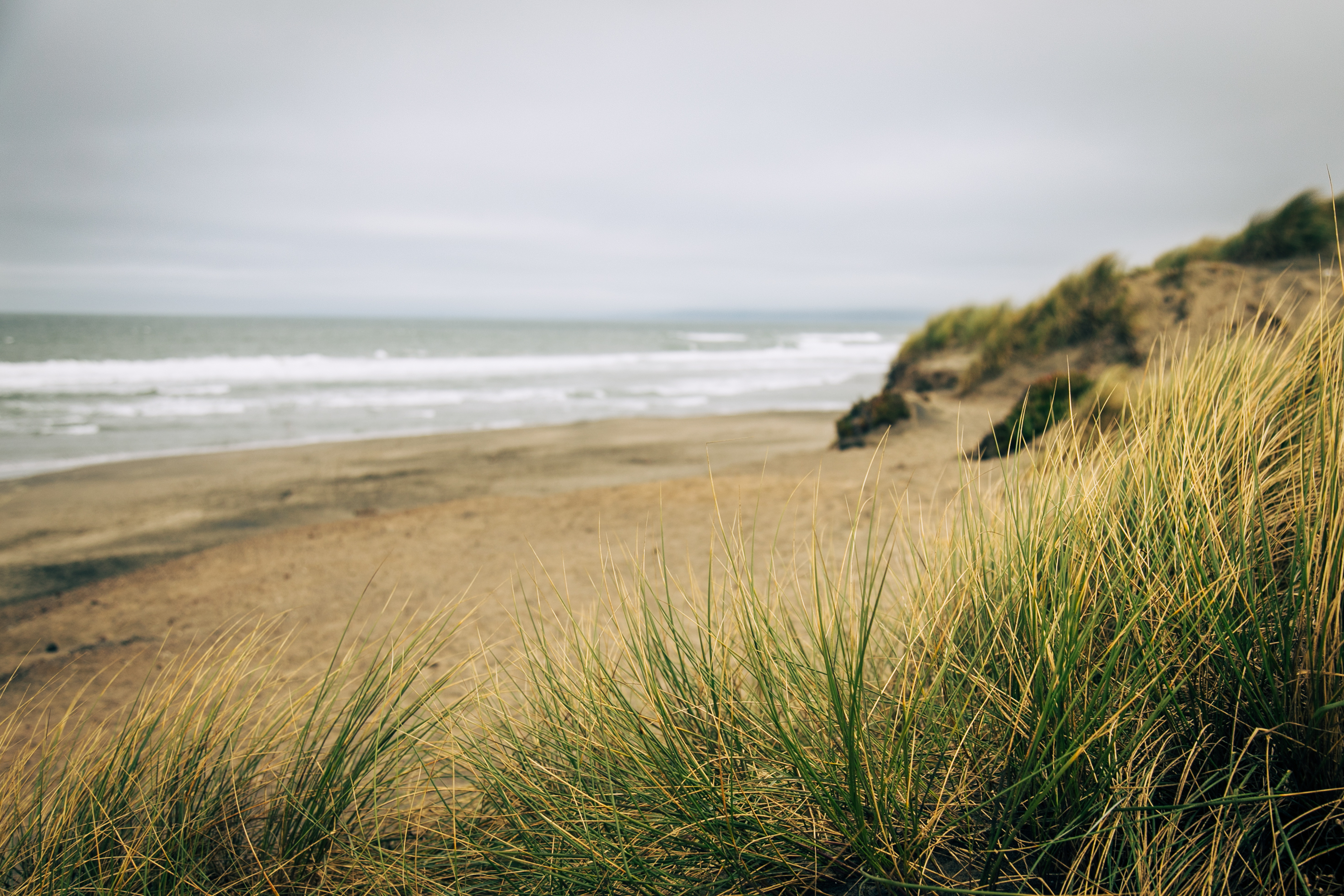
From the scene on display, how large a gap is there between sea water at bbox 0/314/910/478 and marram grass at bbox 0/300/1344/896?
1267 centimetres

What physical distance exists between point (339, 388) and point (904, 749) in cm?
2543

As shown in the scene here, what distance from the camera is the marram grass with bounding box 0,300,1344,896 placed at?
142cm

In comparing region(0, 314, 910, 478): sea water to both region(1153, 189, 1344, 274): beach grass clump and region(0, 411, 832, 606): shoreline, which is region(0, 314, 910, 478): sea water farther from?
region(1153, 189, 1344, 274): beach grass clump

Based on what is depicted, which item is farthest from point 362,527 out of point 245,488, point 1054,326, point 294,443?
point 1054,326

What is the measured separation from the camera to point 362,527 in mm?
7648

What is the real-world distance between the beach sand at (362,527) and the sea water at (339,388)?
11.1 feet

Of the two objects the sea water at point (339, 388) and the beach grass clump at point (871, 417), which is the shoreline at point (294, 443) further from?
the beach grass clump at point (871, 417)

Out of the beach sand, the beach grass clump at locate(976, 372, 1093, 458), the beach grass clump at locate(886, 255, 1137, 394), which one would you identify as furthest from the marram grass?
the beach grass clump at locate(886, 255, 1137, 394)

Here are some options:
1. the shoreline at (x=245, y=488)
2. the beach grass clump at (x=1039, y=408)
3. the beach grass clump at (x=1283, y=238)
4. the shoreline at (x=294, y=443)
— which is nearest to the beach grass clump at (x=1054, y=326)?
the beach grass clump at (x=1283, y=238)

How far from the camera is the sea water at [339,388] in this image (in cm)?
1497

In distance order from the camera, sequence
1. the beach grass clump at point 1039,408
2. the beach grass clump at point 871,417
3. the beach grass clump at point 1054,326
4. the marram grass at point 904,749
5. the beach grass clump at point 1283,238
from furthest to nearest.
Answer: the beach grass clump at point 1054,326 → the beach grass clump at point 1283,238 → the beach grass clump at point 871,417 → the beach grass clump at point 1039,408 → the marram grass at point 904,749

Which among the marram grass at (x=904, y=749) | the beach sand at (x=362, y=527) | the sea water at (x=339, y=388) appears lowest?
the beach sand at (x=362, y=527)

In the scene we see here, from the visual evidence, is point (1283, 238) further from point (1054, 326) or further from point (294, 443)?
point (294, 443)

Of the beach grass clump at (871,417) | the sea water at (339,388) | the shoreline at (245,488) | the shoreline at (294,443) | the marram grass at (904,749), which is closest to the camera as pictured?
the marram grass at (904,749)
